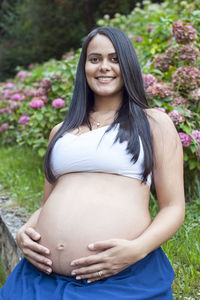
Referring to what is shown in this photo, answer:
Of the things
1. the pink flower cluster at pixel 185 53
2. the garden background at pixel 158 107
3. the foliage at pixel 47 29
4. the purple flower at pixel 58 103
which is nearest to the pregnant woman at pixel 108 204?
the garden background at pixel 158 107

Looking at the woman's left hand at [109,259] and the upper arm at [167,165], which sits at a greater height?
the upper arm at [167,165]

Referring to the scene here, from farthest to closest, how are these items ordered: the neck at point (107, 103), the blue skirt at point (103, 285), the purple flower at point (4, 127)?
the purple flower at point (4, 127)
the neck at point (107, 103)
the blue skirt at point (103, 285)

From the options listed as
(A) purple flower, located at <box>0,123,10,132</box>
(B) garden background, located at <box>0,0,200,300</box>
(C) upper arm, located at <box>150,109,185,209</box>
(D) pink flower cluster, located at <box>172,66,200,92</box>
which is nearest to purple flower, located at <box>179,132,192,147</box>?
(B) garden background, located at <box>0,0,200,300</box>

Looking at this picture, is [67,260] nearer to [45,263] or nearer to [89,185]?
[45,263]

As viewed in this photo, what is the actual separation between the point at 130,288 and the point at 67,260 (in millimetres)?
272

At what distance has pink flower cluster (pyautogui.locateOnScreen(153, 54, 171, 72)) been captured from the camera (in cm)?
291

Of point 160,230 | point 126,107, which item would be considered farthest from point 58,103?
point 160,230

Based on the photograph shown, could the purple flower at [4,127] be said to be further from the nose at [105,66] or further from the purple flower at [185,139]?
the nose at [105,66]

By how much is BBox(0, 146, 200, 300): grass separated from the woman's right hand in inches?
27.4

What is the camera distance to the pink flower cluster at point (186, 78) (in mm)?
2596

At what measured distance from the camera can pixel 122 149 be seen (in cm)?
158

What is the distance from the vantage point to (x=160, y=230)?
56.9 inches

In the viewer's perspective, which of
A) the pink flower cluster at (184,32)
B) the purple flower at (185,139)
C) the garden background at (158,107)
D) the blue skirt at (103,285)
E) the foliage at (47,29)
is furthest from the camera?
the foliage at (47,29)

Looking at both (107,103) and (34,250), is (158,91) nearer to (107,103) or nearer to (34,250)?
(107,103)
